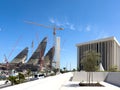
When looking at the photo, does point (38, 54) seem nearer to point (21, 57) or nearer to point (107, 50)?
point (21, 57)

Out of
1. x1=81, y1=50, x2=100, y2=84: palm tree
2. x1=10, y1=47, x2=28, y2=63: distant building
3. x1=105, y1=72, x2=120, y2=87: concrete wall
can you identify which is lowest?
x1=105, y1=72, x2=120, y2=87: concrete wall

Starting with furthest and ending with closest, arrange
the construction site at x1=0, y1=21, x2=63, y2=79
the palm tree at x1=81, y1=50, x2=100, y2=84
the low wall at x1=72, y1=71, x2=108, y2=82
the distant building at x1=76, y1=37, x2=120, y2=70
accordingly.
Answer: the construction site at x1=0, y1=21, x2=63, y2=79, the distant building at x1=76, y1=37, x2=120, y2=70, the low wall at x1=72, y1=71, x2=108, y2=82, the palm tree at x1=81, y1=50, x2=100, y2=84

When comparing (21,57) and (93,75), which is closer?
(93,75)

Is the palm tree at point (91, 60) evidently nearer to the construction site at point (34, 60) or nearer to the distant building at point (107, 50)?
the distant building at point (107, 50)

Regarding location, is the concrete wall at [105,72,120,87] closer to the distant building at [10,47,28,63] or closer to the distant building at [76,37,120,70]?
the distant building at [76,37,120,70]

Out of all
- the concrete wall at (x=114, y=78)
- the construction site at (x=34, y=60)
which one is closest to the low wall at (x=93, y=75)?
the concrete wall at (x=114, y=78)

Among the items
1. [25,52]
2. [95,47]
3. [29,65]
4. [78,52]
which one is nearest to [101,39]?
[95,47]

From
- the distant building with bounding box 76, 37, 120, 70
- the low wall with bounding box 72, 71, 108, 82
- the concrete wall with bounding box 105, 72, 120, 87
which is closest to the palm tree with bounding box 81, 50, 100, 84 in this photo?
the concrete wall with bounding box 105, 72, 120, 87

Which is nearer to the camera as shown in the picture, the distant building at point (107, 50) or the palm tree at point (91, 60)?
the palm tree at point (91, 60)

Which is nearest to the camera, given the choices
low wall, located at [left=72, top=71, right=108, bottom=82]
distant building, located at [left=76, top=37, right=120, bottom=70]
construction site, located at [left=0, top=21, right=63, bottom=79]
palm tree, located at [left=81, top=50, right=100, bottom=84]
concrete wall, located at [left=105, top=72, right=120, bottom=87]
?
palm tree, located at [left=81, top=50, right=100, bottom=84]

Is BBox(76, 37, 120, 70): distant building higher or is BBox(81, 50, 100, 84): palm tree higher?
BBox(76, 37, 120, 70): distant building

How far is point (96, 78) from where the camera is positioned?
3578 centimetres

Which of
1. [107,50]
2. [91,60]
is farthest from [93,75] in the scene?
[107,50]

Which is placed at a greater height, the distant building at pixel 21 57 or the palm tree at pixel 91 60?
the distant building at pixel 21 57
